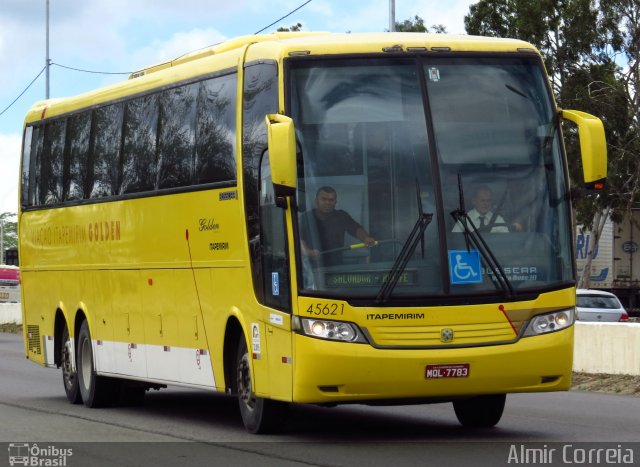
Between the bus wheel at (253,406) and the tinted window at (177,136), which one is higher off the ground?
the tinted window at (177,136)

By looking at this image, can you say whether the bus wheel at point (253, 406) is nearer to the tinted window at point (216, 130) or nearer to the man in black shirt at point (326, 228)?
the man in black shirt at point (326, 228)

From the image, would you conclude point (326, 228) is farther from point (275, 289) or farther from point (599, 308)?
point (599, 308)

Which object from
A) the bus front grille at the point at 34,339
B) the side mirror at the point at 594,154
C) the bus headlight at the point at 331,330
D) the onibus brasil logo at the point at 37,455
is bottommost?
the onibus brasil logo at the point at 37,455

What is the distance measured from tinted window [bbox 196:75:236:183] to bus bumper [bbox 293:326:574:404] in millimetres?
2355

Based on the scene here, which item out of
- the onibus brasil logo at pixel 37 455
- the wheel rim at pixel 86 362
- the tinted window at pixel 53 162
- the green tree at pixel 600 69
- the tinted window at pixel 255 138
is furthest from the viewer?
the green tree at pixel 600 69

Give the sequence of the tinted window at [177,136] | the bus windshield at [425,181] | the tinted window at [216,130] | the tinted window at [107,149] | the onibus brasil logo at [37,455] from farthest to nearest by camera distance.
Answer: the tinted window at [107,149]
the tinted window at [177,136]
the tinted window at [216,130]
the bus windshield at [425,181]
the onibus brasil logo at [37,455]

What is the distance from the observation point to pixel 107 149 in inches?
666

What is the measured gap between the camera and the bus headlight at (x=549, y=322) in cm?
1196

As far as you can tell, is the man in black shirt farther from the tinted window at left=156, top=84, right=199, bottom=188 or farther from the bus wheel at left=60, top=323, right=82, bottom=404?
the bus wheel at left=60, top=323, right=82, bottom=404

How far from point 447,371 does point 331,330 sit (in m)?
0.96

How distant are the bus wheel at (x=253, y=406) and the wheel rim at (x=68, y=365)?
527 centimetres

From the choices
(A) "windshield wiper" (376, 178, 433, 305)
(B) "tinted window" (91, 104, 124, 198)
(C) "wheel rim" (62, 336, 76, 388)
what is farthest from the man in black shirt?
(C) "wheel rim" (62, 336, 76, 388)

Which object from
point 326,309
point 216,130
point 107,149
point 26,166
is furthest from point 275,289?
point 26,166

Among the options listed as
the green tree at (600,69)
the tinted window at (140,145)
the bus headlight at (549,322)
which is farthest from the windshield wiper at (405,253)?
the green tree at (600,69)
